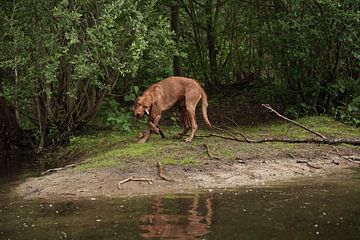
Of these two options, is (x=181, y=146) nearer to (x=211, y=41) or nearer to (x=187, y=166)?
(x=187, y=166)

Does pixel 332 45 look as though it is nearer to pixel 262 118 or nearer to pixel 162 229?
pixel 262 118

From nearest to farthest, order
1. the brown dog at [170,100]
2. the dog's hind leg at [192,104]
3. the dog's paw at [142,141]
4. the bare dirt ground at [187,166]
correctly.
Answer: the bare dirt ground at [187,166] → the brown dog at [170,100] → the dog's paw at [142,141] → the dog's hind leg at [192,104]

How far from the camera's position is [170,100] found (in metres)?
14.2

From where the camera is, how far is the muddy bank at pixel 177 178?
1034 centimetres

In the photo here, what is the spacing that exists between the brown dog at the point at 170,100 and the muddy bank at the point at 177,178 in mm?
2383

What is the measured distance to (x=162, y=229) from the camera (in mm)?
7508

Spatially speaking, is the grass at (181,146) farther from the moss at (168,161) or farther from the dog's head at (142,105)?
the dog's head at (142,105)

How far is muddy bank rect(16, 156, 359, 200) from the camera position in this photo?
33.9ft

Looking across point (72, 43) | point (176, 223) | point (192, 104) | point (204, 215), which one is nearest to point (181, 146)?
point (192, 104)

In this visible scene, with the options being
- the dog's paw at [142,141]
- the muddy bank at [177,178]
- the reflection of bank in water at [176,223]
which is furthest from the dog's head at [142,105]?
the reflection of bank in water at [176,223]

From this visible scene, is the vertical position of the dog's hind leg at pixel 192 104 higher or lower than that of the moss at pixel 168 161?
higher

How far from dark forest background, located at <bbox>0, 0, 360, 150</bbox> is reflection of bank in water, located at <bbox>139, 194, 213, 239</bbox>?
553 centimetres

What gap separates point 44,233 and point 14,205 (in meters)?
2.18

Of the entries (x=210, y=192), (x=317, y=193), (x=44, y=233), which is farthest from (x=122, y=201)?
(x=317, y=193)
